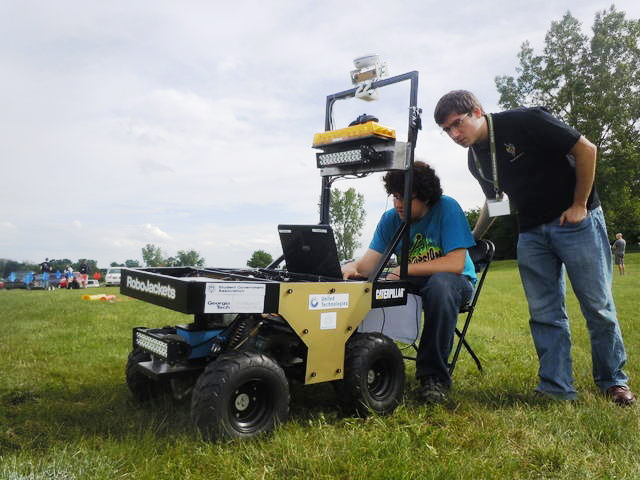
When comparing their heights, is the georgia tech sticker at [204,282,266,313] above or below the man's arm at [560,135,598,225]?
below

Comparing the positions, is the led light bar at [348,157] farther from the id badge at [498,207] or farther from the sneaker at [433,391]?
the sneaker at [433,391]

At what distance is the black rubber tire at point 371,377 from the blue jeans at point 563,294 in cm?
111

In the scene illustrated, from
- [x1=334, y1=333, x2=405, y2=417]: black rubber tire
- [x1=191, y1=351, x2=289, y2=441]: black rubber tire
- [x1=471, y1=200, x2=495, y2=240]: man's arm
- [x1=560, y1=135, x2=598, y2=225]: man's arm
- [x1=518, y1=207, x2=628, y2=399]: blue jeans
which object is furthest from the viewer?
[x1=471, y1=200, x2=495, y2=240]: man's arm

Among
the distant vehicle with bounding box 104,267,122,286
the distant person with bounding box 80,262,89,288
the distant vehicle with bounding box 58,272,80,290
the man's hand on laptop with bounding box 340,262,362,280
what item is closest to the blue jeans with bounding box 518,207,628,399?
the man's hand on laptop with bounding box 340,262,362,280

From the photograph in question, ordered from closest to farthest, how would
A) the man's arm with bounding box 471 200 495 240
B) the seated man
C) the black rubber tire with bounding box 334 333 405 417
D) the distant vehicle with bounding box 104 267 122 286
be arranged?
the black rubber tire with bounding box 334 333 405 417 < the seated man < the man's arm with bounding box 471 200 495 240 < the distant vehicle with bounding box 104 267 122 286

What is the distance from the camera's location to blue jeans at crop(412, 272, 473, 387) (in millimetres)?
3320

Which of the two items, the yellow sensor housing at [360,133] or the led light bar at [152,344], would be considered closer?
the led light bar at [152,344]

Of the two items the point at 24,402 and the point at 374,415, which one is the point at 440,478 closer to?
the point at 374,415

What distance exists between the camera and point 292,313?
Result: 2.80 m

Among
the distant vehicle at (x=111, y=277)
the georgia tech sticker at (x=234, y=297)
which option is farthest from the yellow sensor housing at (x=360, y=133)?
the distant vehicle at (x=111, y=277)

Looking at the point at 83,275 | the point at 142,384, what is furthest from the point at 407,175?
the point at 83,275

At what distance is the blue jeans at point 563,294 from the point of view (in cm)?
345

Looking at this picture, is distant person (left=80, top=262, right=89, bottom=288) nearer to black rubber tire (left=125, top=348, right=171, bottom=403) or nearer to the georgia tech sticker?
black rubber tire (left=125, top=348, right=171, bottom=403)

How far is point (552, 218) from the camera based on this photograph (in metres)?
3.53
